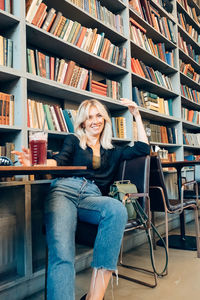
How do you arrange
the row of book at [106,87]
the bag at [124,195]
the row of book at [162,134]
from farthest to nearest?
1. the row of book at [162,134]
2. the row of book at [106,87]
3. the bag at [124,195]

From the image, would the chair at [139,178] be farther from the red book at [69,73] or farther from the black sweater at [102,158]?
the red book at [69,73]

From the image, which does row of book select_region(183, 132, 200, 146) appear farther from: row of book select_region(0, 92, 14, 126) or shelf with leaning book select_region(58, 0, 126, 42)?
row of book select_region(0, 92, 14, 126)

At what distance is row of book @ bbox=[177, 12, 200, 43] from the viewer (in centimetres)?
403

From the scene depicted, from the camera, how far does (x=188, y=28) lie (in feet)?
14.1

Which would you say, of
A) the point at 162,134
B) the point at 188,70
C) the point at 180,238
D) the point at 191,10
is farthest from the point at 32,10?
the point at 191,10

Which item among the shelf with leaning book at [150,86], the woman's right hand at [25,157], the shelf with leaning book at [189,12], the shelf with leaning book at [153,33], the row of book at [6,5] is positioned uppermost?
the shelf with leaning book at [189,12]

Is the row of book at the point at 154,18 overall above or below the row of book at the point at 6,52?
above

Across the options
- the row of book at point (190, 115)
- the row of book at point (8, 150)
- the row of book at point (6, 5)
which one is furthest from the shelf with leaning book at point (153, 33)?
the row of book at point (8, 150)

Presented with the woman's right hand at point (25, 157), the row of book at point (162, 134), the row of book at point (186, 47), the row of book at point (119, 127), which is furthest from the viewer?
the row of book at point (186, 47)

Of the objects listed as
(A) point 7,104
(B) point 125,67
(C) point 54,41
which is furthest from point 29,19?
(B) point 125,67

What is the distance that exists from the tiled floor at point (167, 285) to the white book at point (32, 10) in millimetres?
1811

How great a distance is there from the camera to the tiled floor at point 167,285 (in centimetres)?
155

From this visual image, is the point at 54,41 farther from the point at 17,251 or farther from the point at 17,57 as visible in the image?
the point at 17,251

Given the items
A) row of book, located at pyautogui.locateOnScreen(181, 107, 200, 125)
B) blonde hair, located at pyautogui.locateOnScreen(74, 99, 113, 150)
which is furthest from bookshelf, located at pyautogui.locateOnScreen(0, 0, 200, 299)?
row of book, located at pyautogui.locateOnScreen(181, 107, 200, 125)
